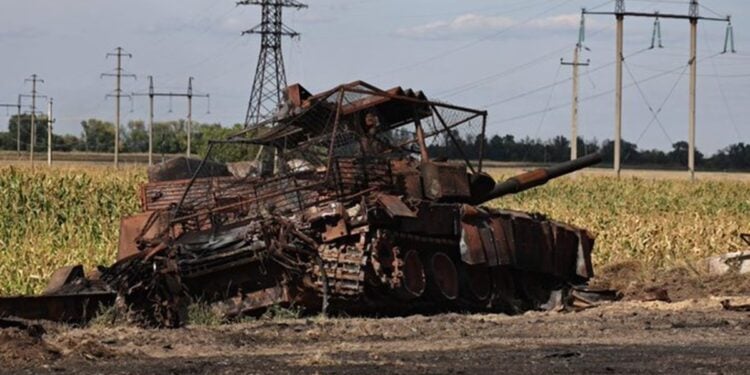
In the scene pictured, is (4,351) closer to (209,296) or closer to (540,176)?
(209,296)

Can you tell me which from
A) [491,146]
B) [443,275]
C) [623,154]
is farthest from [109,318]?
[623,154]

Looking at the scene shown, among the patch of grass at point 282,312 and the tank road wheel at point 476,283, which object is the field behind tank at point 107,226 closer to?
the patch of grass at point 282,312

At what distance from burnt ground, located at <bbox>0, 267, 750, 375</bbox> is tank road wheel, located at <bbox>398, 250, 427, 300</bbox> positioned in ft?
1.59

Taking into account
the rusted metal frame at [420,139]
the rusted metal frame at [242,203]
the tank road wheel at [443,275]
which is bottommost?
the tank road wheel at [443,275]

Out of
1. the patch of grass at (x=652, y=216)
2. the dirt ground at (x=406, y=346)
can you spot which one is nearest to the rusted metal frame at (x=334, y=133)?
the dirt ground at (x=406, y=346)

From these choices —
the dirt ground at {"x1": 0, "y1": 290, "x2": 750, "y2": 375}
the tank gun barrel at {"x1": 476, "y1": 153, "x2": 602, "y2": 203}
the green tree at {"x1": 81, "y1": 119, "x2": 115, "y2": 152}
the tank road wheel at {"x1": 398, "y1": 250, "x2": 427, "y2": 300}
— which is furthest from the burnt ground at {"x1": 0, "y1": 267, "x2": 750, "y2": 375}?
the green tree at {"x1": 81, "y1": 119, "x2": 115, "y2": 152}

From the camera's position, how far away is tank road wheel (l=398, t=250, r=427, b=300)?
15398 millimetres

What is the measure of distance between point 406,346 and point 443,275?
13.8 feet

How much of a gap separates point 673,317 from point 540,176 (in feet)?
17.6

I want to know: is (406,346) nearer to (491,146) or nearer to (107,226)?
(107,226)

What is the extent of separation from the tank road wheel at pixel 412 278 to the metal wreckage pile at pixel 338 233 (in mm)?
22

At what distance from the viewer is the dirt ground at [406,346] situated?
1029 centimetres

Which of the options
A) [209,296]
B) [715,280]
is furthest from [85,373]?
→ [715,280]

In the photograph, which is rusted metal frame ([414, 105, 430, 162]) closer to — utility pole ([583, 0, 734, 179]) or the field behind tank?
the field behind tank
